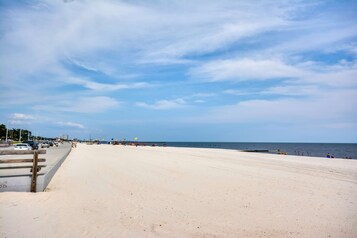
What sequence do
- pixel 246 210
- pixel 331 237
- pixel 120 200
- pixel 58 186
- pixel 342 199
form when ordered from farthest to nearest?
pixel 58 186
pixel 342 199
pixel 120 200
pixel 246 210
pixel 331 237

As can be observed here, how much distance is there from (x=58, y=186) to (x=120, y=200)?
3757 mm

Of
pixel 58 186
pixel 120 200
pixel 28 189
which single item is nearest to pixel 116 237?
pixel 120 200

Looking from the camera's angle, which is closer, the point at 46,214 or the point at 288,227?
the point at 288,227

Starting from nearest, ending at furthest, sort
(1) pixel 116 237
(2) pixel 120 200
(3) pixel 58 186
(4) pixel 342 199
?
(1) pixel 116 237 < (2) pixel 120 200 < (4) pixel 342 199 < (3) pixel 58 186

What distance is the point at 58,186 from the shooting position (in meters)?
12.1

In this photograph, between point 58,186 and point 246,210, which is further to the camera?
point 58,186

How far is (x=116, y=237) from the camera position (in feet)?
20.7

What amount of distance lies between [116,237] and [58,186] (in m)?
6.86

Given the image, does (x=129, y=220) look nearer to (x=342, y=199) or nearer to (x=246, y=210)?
(x=246, y=210)

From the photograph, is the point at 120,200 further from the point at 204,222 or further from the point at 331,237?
the point at 331,237

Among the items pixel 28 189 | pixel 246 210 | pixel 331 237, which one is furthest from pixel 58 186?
pixel 331 237

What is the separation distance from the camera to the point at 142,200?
10.0 m

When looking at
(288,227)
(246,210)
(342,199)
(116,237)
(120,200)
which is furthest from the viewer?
(342,199)

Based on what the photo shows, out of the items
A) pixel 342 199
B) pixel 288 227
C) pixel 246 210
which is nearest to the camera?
pixel 288 227
